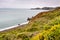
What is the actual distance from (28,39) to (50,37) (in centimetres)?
459

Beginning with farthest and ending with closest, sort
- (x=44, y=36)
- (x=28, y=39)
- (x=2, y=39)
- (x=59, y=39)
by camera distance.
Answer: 1. (x=2, y=39)
2. (x=28, y=39)
3. (x=44, y=36)
4. (x=59, y=39)

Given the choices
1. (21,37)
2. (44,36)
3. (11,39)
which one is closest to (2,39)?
(11,39)

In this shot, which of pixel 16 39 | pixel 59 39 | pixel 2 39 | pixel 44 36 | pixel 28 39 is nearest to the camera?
pixel 59 39

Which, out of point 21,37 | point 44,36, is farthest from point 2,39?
point 44,36

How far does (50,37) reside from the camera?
10.5 meters

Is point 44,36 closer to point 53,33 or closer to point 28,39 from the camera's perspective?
point 53,33

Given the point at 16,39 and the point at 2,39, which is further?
the point at 2,39

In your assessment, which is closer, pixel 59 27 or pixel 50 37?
pixel 50 37

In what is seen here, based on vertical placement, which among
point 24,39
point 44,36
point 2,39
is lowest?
point 2,39

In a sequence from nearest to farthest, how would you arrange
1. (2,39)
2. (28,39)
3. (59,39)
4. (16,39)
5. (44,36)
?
(59,39) < (44,36) < (28,39) < (16,39) < (2,39)

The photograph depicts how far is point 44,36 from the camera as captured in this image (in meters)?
11.1

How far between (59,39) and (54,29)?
0.81 metres

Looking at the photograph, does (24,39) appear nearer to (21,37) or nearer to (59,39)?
(21,37)

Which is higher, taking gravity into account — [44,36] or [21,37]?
[44,36]
